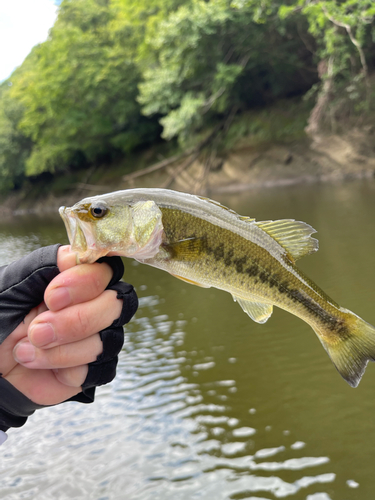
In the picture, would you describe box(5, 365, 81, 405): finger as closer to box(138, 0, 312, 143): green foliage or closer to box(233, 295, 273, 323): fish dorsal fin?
box(233, 295, 273, 323): fish dorsal fin

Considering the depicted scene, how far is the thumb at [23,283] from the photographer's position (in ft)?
7.83

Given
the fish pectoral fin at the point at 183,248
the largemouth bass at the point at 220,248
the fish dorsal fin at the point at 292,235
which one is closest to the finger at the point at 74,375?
the largemouth bass at the point at 220,248

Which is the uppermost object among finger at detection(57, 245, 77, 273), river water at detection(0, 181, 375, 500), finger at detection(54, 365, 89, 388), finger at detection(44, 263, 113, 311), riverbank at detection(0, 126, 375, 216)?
riverbank at detection(0, 126, 375, 216)

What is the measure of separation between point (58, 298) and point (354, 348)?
1643 mm

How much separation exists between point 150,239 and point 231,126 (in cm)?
3737

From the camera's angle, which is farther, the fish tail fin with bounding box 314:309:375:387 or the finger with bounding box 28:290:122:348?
the fish tail fin with bounding box 314:309:375:387

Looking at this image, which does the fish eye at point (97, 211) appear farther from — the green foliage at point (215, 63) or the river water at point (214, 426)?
the green foliage at point (215, 63)

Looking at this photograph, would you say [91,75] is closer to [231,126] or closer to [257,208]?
[231,126]

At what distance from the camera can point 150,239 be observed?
89.1 inches

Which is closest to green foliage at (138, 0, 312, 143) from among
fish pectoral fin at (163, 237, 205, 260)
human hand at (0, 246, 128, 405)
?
fish pectoral fin at (163, 237, 205, 260)

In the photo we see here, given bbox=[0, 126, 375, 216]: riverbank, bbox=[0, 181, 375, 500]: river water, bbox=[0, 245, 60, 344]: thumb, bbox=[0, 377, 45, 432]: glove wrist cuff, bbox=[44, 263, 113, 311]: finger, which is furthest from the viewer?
bbox=[0, 126, 375, 216]: riverbank

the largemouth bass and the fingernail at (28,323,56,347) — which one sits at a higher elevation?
the largemouth bass

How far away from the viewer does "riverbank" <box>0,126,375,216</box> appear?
2936 centimetres

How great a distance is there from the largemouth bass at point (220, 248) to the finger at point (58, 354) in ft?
1.70
